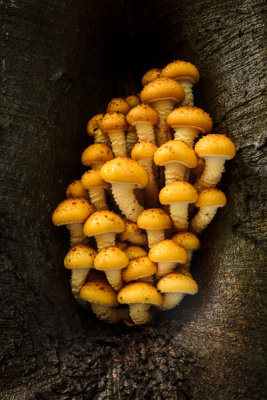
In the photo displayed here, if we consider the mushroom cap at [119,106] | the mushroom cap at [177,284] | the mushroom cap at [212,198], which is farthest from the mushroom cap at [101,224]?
the mushroom cap at [119,106]

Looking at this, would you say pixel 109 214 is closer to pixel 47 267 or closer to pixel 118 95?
pixel 47 267

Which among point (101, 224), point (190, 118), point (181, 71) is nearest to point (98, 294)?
point (101, 224)

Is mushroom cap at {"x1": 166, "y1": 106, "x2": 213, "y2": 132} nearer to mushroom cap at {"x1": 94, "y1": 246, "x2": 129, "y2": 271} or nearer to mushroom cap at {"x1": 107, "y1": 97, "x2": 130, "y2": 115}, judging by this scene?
mushroom cap at {"x1": 107, "y1": 97, "x2": 130, "y2": 115}

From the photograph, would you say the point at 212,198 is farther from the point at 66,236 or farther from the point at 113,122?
the point at 66,236

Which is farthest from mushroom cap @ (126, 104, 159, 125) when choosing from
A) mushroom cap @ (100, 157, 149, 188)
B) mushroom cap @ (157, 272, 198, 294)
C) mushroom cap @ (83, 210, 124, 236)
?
mushroom cap @ (157, 272, 198, 294)

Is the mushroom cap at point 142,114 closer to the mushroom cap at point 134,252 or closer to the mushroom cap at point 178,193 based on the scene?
the mushroom cap at point 178,193

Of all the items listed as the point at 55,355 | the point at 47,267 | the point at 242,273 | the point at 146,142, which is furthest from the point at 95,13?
the point at 55,355
